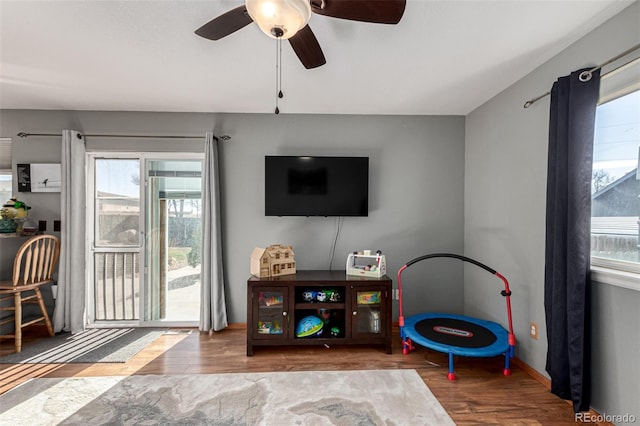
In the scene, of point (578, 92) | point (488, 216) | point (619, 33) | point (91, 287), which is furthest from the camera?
point (91, 287)

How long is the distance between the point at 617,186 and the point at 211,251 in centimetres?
337

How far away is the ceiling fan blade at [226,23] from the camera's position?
1.37 meters

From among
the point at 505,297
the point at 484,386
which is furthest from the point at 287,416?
the point at 505,297

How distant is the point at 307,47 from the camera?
162 cm

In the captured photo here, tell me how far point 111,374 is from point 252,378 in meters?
1.16

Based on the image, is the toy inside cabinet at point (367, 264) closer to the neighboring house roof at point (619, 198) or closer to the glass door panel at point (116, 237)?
the neighboring house roof at point (619, 198)

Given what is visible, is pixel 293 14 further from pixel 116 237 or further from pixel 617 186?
pixel 116 237

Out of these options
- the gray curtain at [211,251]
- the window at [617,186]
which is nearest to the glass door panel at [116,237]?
the gray curtain at [211,251]

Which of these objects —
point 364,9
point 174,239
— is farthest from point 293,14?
point 174,239

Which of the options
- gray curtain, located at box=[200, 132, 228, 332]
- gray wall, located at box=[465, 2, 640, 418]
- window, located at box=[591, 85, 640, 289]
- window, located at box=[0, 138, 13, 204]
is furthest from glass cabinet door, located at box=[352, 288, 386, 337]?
window, located at box=[0, 138, 13, 204]

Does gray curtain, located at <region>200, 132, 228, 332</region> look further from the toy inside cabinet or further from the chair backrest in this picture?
the chair backrest

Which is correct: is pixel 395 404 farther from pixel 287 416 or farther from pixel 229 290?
pixel 229 290

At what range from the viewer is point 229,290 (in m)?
3.37

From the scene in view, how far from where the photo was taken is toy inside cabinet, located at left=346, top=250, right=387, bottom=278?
2930mm
